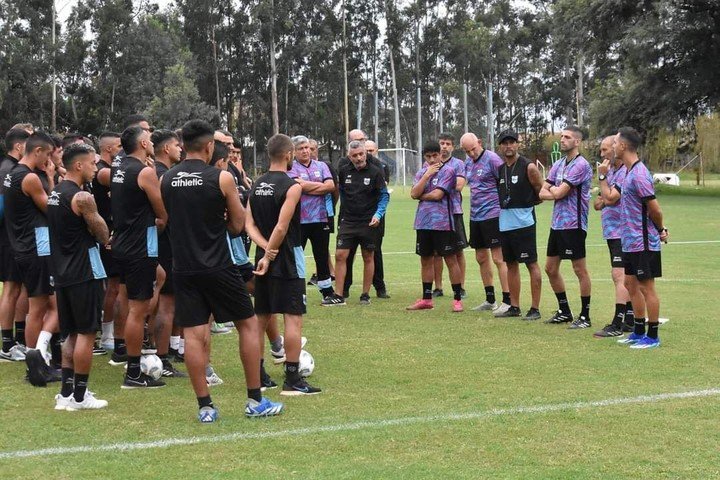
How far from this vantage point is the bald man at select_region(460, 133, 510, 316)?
1216 cm

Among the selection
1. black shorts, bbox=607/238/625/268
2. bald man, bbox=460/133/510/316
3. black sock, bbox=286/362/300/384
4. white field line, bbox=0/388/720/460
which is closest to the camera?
white field line, bbox=0/388/720/460

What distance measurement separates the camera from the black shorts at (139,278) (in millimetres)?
7871

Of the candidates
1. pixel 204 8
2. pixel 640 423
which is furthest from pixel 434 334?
pixel 204 8

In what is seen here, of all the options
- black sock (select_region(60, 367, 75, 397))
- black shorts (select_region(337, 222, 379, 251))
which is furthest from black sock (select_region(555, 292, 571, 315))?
black sock (select_region(60, 367, 75, 397))

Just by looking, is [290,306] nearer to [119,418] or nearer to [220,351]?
[119,418]

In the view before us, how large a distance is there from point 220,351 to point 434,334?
8.32 ft

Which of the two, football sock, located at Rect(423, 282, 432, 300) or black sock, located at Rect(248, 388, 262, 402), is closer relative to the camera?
black sock, located at Rect(248, 388, 262, 402)

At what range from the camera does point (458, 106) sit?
8806 centimetres

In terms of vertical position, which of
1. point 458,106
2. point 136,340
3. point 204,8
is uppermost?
point 204,8

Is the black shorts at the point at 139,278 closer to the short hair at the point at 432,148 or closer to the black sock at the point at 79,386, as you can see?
the black sock at the point at 79,386

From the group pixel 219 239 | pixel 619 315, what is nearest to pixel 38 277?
pixel 219 239

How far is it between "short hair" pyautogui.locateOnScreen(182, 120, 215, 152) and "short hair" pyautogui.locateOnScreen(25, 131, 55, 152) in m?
2.47

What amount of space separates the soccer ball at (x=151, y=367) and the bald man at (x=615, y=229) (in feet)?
16.6

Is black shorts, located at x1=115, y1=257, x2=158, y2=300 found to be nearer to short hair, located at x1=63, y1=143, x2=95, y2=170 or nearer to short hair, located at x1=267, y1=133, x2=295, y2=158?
short hair, located at x1=63, y1=143, x2=95, y2=170
